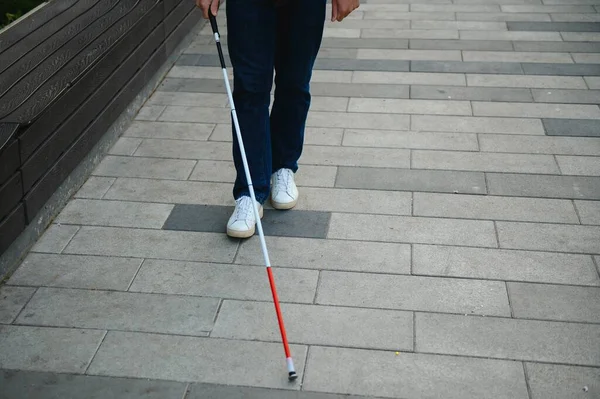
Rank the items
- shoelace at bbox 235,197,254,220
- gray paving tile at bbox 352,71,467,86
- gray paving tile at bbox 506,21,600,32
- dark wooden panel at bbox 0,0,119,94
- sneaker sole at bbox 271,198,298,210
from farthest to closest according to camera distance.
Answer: gray paving tile at bbox 506,21,600,32 < gray paving tile at bbox 352,71,467,86 < sneaker sole at bbox 271,198,298,210 < dark wooden panel at bbox 0,0,119,94 < shoelace at bbox 235,197,254,220

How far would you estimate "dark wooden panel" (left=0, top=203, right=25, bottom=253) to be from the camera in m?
3.68

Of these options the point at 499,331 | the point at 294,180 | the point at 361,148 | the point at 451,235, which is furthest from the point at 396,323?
the point at 361,148

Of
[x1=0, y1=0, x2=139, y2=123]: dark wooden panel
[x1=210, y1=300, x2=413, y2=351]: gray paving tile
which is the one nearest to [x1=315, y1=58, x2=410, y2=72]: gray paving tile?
[x1=0, y1=0, x2=139, y2=123]: dark wooden panel

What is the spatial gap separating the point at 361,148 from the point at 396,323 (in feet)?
5.97

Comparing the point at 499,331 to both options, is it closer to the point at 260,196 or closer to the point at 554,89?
the point at 260,196

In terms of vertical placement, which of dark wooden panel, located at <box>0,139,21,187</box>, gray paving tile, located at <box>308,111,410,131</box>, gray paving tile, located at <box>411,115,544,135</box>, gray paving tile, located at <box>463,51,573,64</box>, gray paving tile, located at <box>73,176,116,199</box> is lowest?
gray paving tile, located at <box>463,51,573,64</box>

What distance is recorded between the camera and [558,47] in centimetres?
680

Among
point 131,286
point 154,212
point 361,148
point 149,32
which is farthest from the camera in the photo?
point 149,32

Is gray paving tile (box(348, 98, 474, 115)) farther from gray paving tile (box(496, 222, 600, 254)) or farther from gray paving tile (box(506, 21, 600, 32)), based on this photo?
gray paving tile (box(506, 21, 600, 32))

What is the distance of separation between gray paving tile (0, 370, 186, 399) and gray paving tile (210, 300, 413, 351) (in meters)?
0.37

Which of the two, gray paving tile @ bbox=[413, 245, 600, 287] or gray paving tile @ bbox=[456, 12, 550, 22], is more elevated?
gray paving tile @ bbox=[413, 245, 600, 287]

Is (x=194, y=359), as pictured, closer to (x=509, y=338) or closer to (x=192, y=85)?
(x=509, y=338)

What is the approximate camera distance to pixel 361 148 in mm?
5043

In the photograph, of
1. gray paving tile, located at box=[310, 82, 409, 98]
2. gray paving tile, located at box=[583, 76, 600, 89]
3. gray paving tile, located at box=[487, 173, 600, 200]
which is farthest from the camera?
→ gray paving tile, located at box=[583, 76, 600, 89]
